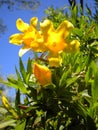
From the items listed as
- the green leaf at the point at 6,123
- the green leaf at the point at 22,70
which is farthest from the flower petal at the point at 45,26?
the green leaf at the point at 6,123

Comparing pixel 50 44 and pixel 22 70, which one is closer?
pixel 50 44

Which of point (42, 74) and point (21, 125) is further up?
point (42, 74)

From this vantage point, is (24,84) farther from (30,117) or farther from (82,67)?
(82,67)

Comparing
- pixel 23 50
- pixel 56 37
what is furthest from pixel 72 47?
pixel 23 50

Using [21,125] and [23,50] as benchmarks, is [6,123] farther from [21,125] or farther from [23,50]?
[23,50]

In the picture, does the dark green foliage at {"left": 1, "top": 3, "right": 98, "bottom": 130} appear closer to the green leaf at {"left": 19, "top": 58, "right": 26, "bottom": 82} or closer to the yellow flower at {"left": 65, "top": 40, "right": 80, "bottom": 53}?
the green leaf at {"left": 19, "top": 58, "right": 26, "bottom": 82}

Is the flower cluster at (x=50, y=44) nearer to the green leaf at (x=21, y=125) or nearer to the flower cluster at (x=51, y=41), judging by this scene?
the flower cluster at (x=51, y=41)
